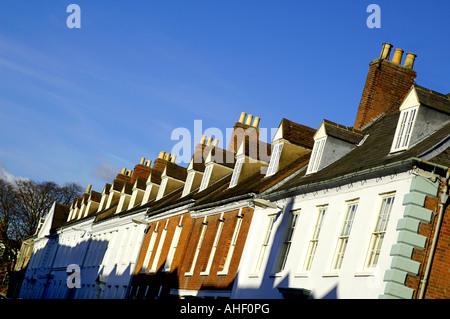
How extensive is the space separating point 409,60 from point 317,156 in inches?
275

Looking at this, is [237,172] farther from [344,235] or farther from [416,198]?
[416,198]

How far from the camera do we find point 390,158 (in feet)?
60.7

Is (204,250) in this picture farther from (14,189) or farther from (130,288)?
(14,189)

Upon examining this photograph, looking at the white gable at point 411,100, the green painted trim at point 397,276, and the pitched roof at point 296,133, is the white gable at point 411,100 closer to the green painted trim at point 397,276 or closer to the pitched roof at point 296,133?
the green painted trim at point 397,276

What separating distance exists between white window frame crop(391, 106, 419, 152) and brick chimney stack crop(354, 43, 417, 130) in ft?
22.7

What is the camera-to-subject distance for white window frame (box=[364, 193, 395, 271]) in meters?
17.7

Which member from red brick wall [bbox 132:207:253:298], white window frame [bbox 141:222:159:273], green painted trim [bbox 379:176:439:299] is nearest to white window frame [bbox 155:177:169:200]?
red brick wall [bbox 132:207:253:298]

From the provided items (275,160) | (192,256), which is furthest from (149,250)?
(275,160)

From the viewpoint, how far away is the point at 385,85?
27609 mm

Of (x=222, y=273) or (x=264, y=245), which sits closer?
(x=264, y=245)

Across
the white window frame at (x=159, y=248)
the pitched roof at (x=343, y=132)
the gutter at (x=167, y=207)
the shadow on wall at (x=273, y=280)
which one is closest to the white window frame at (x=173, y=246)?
the gutter at (x=167, y=207)

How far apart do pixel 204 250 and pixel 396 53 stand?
11539 mm

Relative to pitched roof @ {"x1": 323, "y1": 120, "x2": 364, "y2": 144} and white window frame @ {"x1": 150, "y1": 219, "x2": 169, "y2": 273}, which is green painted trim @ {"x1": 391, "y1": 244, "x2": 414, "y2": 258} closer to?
pitched roof @ {"x1": 323, "y1": 120, "x2": 364, "y2": 144}

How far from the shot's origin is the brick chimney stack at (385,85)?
89.0 feet
